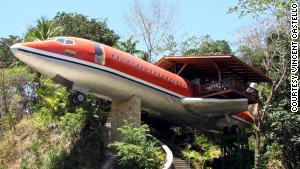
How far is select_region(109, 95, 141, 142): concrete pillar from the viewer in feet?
100

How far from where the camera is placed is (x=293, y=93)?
3575 cm

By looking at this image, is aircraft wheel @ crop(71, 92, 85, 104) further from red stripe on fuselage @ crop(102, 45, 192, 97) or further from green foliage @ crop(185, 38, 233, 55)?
green foliage @ crop(185, 38, 233, 55)

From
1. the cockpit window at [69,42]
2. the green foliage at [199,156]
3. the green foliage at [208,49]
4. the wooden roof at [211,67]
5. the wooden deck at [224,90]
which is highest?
the green foliage at [208,49]

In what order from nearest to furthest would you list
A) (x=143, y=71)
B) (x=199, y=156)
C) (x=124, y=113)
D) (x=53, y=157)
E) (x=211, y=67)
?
(x=53, y=157)
(x=143, y=71)
(x=124, y=113)
(x=199, y=156)
(x=211, y=67)

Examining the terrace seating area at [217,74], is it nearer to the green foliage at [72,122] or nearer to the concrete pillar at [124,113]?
the concrete pillar at [124,113]

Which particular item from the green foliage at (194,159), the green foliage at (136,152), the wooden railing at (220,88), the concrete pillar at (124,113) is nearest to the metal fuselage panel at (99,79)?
the concrete pillar at (124,113)

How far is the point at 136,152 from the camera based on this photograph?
2570 centimetres

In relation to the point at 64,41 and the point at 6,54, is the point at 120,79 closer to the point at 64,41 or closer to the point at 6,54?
the point at 64,41

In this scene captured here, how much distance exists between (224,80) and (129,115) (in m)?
8.13

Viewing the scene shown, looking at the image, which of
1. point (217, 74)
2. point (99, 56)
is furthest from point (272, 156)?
point (99, 56)

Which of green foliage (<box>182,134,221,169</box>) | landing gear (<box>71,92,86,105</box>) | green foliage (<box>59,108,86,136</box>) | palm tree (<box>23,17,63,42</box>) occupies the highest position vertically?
palm tree (<box>23,17,63,42</box>)

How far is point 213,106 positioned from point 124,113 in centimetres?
722

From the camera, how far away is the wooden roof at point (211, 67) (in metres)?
34.4

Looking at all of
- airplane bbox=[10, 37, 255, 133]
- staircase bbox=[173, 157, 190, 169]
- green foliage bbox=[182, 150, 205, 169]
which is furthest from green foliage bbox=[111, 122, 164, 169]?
green foliage bbox=[182, 150, 205, 169]
